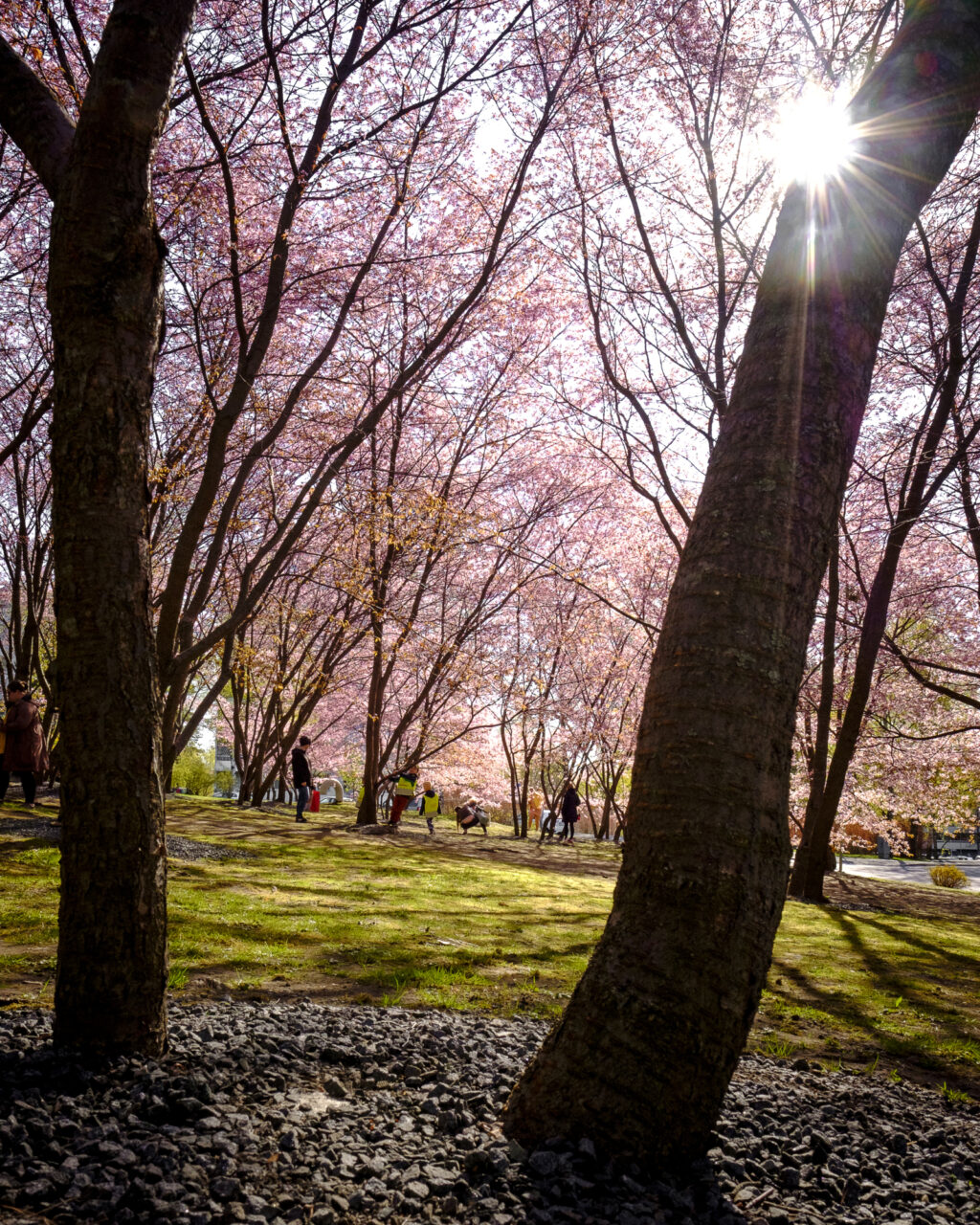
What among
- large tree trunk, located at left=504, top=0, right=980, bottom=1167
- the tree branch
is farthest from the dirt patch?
the tree branch

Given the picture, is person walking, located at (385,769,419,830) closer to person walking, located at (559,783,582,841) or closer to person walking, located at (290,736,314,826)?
person walking, located at (290,736,314,826)

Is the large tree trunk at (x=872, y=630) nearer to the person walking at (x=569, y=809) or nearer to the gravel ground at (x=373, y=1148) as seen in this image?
the gravel ground at (x=373, y=1148)

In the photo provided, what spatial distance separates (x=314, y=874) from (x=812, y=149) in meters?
8.41

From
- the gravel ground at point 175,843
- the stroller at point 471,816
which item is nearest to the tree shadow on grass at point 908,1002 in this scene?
the gravel ground at point 175,843

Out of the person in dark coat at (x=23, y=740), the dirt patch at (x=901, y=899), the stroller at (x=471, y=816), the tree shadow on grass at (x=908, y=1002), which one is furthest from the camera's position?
the stroller at (x=471, y=816)

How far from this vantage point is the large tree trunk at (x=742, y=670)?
228cm

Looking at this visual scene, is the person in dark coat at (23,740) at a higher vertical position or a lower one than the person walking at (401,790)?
higher

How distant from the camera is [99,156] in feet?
8.53

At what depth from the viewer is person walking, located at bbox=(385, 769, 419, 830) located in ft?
61.1

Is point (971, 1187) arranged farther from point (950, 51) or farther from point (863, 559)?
point (863, 559)

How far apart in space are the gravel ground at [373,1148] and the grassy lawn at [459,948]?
125 cm

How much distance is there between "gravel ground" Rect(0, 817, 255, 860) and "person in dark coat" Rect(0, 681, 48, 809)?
203 centimetres

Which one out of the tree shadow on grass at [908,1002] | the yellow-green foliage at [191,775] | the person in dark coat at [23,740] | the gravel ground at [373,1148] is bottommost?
the yellow-green foliage at [191,775]

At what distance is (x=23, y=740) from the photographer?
38.9 ft
